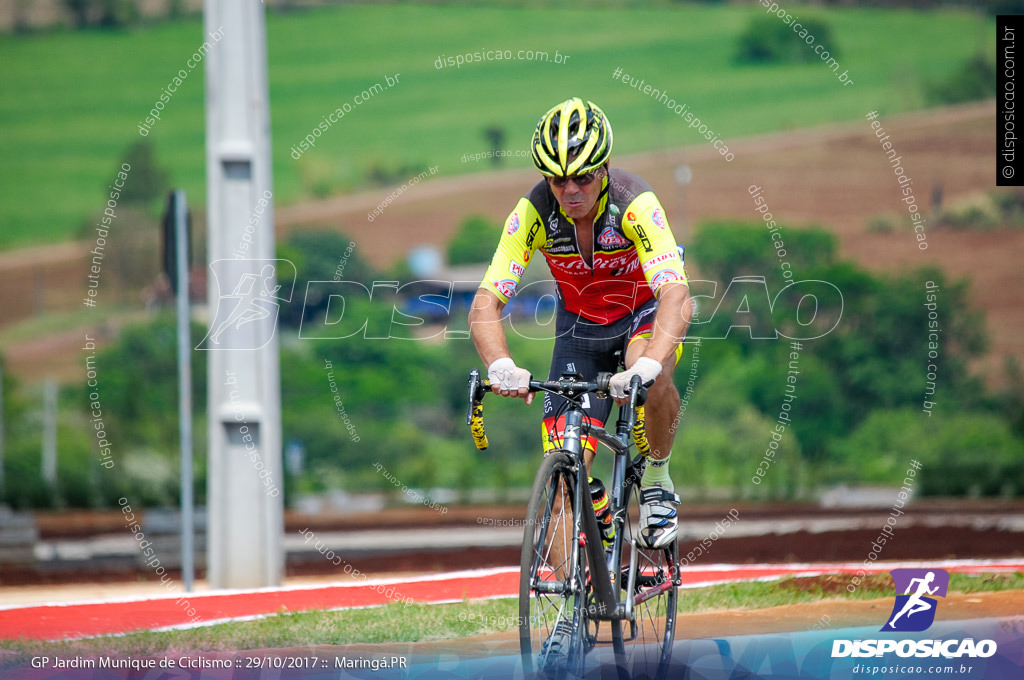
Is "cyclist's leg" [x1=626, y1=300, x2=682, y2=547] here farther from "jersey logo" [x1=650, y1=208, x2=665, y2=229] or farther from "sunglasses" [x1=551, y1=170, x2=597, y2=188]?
"sunglasses" [x1=551, y1=170, x2=597, y2=188]

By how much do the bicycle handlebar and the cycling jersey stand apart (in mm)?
596

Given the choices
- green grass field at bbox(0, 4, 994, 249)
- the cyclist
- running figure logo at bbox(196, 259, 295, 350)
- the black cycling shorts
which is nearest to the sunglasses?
the cyclist

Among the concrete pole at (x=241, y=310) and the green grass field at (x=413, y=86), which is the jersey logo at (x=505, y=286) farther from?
the green grass field at (x=413, y=86)

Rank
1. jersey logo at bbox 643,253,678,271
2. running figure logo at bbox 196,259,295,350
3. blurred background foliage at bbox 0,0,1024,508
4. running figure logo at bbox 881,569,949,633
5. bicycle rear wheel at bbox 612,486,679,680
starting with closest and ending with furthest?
bicycle rear wheel at bbox 612,486,679,680, jersey logo at bbox 643,253,678,271, running figure logo at bbox 881,569,949,633, running figure logo at bbox 196,259,295,350, blurred background foliage at bbox 0,0,1024,508

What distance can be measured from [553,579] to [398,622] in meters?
1.90

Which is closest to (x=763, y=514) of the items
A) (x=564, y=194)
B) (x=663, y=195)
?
(x=564, y=194)

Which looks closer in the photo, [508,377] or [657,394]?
[508,377]

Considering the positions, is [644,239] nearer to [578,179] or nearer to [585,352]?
[578,179]

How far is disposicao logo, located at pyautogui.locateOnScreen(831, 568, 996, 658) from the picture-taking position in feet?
15.9

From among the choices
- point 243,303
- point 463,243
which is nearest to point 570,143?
point 243,303

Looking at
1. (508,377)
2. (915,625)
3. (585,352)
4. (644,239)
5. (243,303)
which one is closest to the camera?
(508,377)

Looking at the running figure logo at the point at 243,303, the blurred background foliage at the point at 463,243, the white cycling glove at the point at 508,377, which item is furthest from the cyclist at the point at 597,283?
the blurred background foliage at the point at 463,243

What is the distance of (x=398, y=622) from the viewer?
231 inches

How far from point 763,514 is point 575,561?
1270 centimetres
